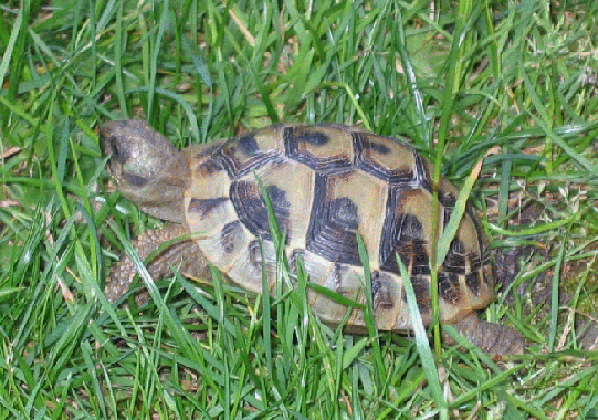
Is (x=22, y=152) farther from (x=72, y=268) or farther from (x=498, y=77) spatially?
(x=498, y=77)

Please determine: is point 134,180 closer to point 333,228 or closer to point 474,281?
point 333,228

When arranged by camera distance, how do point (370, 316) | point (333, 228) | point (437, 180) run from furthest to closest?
point (333, 228)
point (370, 316)
point (437, 180)

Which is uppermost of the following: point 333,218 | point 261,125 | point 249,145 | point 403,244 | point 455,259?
point 249,145

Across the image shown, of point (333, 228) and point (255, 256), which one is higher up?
point (333, 228)

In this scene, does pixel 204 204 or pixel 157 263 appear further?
pixel 157 263

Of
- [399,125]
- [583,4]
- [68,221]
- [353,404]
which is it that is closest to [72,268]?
[68,221]

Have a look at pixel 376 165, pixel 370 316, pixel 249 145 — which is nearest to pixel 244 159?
pixel 249 145
